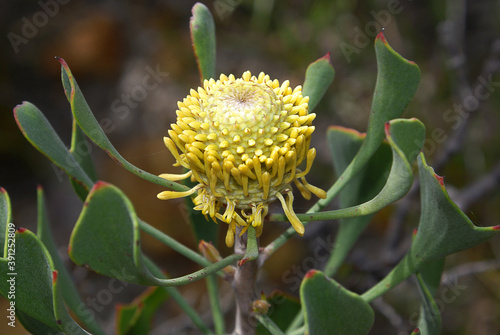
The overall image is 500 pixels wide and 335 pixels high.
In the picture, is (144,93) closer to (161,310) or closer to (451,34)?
(161,310)

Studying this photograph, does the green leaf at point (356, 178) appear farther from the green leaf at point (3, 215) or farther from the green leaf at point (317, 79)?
the green leaf at point (3, 215)

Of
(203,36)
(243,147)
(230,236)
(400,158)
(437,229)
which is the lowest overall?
(437,229)

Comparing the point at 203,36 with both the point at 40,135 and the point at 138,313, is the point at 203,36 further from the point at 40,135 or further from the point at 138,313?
the point at 138,313

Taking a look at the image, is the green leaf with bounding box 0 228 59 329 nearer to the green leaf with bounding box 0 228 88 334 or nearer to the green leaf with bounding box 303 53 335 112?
the green leaf with bounding box 0 228 88 334

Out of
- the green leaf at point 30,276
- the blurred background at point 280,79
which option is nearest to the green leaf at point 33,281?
the green leaf at point 30,276

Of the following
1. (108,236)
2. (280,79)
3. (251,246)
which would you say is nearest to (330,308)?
(251,246)

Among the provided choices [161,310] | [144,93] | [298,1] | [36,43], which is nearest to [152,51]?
[144,93]
